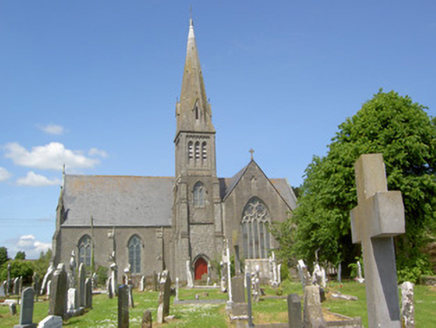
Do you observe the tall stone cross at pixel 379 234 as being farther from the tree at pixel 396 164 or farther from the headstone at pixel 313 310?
the tree at pixel 396 164

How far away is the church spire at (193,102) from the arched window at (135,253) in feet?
38.5

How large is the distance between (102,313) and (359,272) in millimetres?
14624

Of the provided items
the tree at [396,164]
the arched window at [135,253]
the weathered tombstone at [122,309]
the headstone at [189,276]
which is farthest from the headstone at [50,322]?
the arched window at [135,253]

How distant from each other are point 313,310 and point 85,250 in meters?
39.3

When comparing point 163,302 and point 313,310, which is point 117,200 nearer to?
point 163,302

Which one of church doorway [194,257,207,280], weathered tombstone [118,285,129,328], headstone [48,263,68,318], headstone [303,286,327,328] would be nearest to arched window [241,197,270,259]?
church doorway [194,257,207,280]

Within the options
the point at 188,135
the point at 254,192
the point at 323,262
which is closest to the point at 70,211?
the point at 188,135

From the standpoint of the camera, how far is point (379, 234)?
15.6ft

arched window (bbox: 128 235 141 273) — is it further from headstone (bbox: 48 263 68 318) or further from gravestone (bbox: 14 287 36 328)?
gravestone (bbox: 14 287 36 328)

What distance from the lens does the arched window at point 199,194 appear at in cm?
4103

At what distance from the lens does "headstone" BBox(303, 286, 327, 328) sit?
667cm

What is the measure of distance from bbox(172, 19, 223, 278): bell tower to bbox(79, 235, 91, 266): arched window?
8.52m

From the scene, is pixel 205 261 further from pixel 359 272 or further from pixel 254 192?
pixel 359 272

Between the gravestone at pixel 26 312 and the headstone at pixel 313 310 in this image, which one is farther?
the gravestone at pixel 26 312
